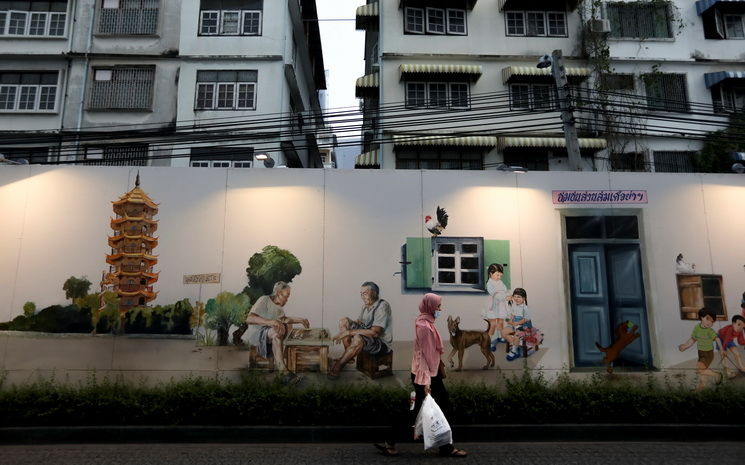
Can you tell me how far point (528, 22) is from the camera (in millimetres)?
17078

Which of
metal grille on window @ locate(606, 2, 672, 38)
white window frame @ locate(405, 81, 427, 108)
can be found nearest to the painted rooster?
white window frame @ locate(405, 81, 427, 108)

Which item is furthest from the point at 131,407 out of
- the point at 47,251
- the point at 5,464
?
the point at 47,251

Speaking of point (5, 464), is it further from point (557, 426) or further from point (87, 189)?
point (557, 426)

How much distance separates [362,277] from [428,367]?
268cm

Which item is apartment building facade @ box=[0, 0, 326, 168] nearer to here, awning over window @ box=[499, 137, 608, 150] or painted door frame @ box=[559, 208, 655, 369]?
awning over window @ box=[499, 137, 608, 150]

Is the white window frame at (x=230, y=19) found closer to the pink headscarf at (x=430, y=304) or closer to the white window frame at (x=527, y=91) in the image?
the white window frame at (x=527, y=91)

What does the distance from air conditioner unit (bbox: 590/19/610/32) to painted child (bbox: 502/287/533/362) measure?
12757 mm

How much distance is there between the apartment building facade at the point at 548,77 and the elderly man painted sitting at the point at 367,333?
904 centimetres

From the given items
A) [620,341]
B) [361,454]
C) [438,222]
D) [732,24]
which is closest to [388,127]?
[438,222]

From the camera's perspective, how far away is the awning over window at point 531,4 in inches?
666

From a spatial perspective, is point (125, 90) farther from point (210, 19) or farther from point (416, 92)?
point (416, 92)

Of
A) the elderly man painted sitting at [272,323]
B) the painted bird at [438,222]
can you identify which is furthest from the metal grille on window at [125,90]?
the painted bird at [438,222]

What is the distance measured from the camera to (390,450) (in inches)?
206

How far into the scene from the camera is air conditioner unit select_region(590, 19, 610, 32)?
16250mm
